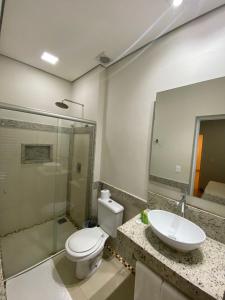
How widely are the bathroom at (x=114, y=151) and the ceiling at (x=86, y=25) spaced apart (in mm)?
11

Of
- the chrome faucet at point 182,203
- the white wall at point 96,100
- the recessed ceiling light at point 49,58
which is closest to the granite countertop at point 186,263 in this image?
→ the chrome faucet at point 182,203

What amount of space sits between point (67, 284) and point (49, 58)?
8.89 feet

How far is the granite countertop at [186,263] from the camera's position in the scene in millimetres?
749

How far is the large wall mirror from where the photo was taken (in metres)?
1.16

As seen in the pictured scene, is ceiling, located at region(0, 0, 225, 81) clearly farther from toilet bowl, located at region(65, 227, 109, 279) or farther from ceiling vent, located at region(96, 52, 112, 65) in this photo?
toilet bowl, located at region(65, 227, 109, 279)

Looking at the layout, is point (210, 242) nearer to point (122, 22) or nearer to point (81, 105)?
point (122, 22)

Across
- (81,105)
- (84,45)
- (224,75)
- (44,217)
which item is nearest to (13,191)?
(44,217)

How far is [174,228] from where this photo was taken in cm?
119

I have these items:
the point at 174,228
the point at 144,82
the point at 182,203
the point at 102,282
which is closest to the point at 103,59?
the point at 144,82

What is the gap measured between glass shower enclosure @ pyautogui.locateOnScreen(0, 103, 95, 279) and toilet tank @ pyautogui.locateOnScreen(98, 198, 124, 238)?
41 centimetres

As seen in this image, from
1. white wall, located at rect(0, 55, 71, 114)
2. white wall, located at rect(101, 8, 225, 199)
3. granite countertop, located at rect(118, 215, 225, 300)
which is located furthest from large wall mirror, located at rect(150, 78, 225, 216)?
white wall, located at rect(0, 55, 71, 114)

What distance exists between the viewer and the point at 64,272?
5.46 feet

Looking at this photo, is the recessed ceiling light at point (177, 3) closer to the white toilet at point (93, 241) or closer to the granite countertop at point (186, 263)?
the granite countertop at point (186, 263)

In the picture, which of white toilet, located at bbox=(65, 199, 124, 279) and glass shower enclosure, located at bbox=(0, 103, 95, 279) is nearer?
white toilet, located at bbox=(65, 199, 124, 279)
